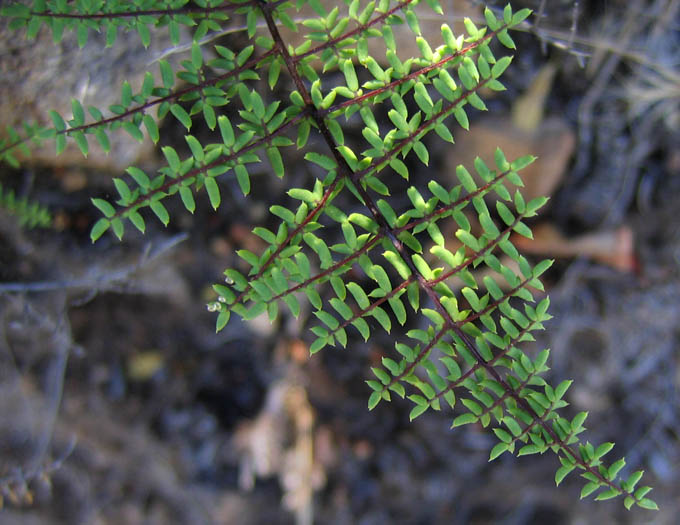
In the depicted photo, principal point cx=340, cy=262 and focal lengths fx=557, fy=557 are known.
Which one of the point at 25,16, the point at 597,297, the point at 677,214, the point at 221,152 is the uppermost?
the point at 25,16

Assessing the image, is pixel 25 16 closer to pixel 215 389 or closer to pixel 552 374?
pixel 215 389

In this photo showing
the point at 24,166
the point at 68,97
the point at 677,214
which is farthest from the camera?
the point at 677,214

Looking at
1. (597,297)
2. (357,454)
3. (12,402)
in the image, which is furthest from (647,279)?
(12,402)

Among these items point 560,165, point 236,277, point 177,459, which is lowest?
point 177,459

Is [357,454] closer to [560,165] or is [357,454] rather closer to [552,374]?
[552,374]

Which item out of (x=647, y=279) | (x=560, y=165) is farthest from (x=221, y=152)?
(x=647, y=279)

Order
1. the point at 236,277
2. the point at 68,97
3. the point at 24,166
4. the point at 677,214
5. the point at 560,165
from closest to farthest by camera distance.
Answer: the point at 236,277
the point at 68,97
the point at 24,166
the point at 560,165
the point at 677,214

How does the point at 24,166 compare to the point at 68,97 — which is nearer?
the point at 68,97

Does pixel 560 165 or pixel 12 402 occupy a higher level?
pixel 560 165

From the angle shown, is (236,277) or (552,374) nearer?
Answer: (236,277)
